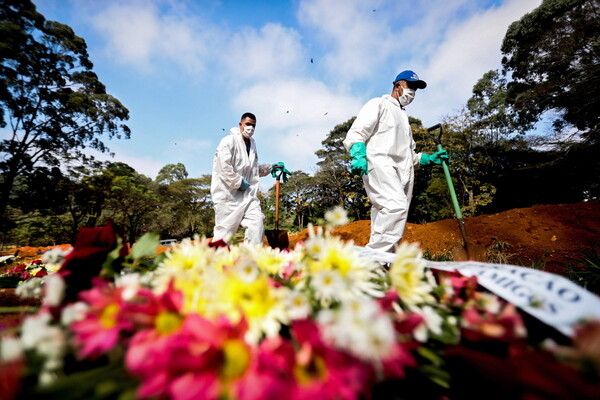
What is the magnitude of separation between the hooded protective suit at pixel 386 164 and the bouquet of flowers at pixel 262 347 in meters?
2.43

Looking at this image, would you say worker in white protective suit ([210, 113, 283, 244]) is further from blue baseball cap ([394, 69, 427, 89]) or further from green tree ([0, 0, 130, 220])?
green tree ([0, 0, 130, 220])

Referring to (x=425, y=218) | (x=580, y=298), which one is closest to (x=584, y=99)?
(x=425, y=218)

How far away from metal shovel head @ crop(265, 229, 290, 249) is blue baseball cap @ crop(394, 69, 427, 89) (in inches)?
113

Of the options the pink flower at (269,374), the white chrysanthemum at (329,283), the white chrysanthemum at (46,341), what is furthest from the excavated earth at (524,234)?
the white chrysanthemum at (46,341)

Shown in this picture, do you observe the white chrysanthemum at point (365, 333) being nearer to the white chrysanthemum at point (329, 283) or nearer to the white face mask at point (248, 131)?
the white chrysanthemum at point (329, 283)

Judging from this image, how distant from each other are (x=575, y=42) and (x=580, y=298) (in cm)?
1614

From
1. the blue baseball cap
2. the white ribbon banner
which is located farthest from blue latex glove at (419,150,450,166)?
the white ribbon banner

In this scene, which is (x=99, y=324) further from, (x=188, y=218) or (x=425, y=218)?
(x=188, y=218)

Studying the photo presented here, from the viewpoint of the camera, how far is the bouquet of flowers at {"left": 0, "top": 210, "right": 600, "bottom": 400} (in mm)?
304

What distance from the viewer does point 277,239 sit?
13.9ft

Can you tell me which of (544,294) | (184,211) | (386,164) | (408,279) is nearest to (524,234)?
(386,164)

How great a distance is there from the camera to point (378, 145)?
329 cm

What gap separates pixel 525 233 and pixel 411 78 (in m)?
5.47

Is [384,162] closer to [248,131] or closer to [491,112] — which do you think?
[248,131]
